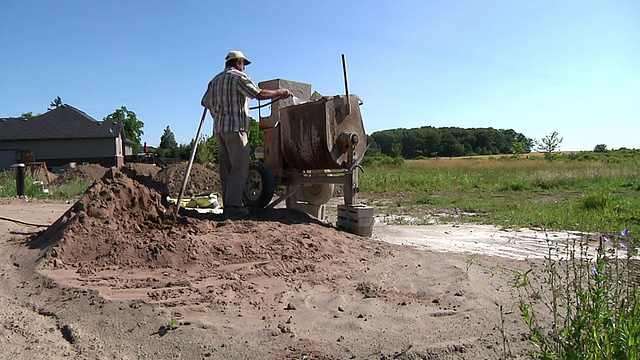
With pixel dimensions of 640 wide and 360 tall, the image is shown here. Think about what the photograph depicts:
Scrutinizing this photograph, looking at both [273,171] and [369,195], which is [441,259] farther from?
[369,195]

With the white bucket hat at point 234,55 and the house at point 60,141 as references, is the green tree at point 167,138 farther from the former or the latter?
the white bucket hat at point 234,55

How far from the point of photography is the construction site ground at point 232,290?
10.4 ft

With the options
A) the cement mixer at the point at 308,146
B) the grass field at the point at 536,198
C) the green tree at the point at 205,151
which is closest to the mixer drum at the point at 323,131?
the cement mixer at the point at 308,146

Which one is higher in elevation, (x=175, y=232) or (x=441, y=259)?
(x=175, y=232)

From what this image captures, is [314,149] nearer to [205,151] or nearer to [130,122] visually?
[205,151]

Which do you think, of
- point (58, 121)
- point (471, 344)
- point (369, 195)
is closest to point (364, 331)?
point (471, 344)

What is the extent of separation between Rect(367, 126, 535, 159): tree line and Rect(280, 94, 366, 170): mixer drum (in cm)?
8360

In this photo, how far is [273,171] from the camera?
7547 mm

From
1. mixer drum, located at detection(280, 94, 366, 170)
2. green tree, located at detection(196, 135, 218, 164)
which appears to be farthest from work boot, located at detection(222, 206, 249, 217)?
green tree, located at detection(196, 135, 218, 164)

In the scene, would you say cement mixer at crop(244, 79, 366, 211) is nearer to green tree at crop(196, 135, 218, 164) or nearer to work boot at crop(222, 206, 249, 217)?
work boot at crop(222, 206, 249, 217)

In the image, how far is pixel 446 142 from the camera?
9712 centimetres

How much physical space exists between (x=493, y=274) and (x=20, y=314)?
3989 mm

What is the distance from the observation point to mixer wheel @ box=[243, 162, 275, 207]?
716cm

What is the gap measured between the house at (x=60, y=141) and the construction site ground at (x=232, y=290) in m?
34.7
